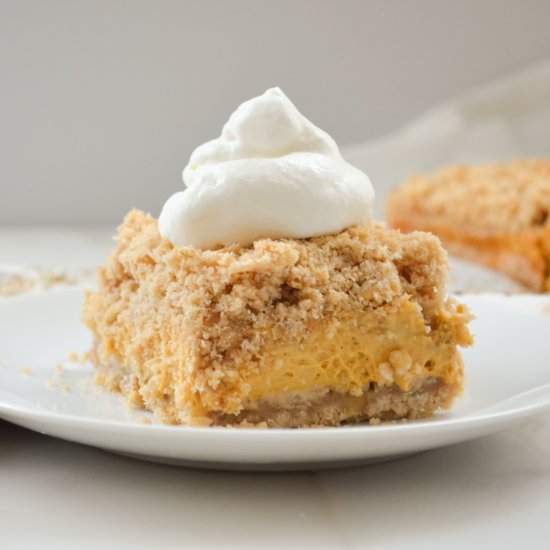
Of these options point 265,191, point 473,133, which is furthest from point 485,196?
point 265,191

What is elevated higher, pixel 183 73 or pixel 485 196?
pixel 183 73

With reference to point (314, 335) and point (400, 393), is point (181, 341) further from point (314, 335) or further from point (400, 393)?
point (400, 393)

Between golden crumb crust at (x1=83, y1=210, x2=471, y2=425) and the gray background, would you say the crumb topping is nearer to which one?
the gray background

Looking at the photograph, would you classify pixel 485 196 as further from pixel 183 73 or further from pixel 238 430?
pixel 238 430

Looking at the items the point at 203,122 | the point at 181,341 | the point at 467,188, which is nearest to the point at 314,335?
the point at 181,341

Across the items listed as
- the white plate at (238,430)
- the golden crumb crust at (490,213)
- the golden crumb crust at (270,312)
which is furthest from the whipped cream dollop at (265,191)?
the golden crumb crust at (490,213)

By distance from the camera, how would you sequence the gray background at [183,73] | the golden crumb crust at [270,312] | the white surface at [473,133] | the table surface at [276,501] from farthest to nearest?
1. the white surface at [473,133]
2. the gray background at [183,73]
3. the golden crumb crust at [270,312]
4. the table surface at [276,501]

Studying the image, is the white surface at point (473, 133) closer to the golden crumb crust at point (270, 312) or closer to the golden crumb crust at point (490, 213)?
the golden crumb crust at point (490, 213)
